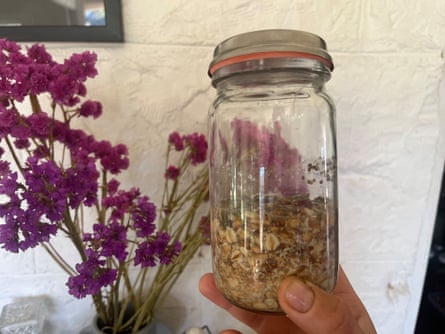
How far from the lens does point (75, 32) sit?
0.46 metres

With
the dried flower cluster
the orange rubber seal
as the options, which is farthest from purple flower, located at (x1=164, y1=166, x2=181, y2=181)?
the orange rubber seal

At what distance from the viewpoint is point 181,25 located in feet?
1.58

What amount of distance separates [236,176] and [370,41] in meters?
0.35

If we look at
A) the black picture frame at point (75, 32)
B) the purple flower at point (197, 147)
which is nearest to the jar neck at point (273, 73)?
the purple flower at point (197, 147)

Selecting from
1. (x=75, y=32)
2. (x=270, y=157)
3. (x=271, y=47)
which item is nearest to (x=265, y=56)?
(x=271, y=47)

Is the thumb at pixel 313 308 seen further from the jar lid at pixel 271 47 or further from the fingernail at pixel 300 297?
the jar lid at pixel 271 47

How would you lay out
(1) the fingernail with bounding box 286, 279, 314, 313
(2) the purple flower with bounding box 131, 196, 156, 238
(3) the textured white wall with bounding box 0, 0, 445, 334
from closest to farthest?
(1) the fingernail with bounding box 286, 279, 314, 313, (2) the purple flower with bounding box 131, 196, 156, 238, (3) the textured white wall with bounding box 0, 0, 445, 334

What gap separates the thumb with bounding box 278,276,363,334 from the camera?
10.3 inches

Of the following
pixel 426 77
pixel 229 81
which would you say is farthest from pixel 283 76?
pixel 426 77

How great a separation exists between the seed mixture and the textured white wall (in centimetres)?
23

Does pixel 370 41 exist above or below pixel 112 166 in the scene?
above

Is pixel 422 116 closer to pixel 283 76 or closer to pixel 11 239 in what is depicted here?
pixel 283 76

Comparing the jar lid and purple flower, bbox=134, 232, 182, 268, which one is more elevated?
the jar lid

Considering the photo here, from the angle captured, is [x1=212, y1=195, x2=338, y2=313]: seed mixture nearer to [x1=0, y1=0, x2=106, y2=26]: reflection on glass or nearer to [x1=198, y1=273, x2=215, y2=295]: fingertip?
[x1=198, y1=273, x2=215, y2=295]: fingertip
